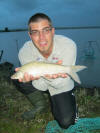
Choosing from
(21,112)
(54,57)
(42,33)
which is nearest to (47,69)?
(54,57)

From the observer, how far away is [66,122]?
3.67m

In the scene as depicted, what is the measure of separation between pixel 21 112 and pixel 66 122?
3.76 feet

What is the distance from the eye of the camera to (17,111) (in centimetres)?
434

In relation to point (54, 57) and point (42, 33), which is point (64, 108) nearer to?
point (54, 57)

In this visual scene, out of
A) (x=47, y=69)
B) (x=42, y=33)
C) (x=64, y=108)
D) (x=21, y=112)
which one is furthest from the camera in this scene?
(x=21, y=112)

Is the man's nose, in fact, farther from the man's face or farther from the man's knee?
the man's knee

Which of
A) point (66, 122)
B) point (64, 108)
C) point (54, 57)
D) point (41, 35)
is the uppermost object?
point (41, 35)

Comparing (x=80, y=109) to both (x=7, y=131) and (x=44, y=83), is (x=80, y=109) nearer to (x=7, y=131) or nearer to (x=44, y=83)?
(x=44, y=83)

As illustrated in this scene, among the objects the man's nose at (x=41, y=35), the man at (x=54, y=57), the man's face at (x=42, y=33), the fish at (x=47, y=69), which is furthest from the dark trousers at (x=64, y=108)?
the man's nose at (x=41, y=35)

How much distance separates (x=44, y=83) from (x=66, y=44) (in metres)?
0.92

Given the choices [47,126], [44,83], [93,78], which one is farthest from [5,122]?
[93,78]

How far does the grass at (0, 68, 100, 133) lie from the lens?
3646mm

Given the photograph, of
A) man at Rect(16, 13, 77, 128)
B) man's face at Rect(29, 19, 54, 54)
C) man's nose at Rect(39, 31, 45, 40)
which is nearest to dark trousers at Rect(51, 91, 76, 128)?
man at Rect(16, 13, 77, 128)

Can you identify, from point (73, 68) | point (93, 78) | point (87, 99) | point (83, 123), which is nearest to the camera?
point (73, 68)
